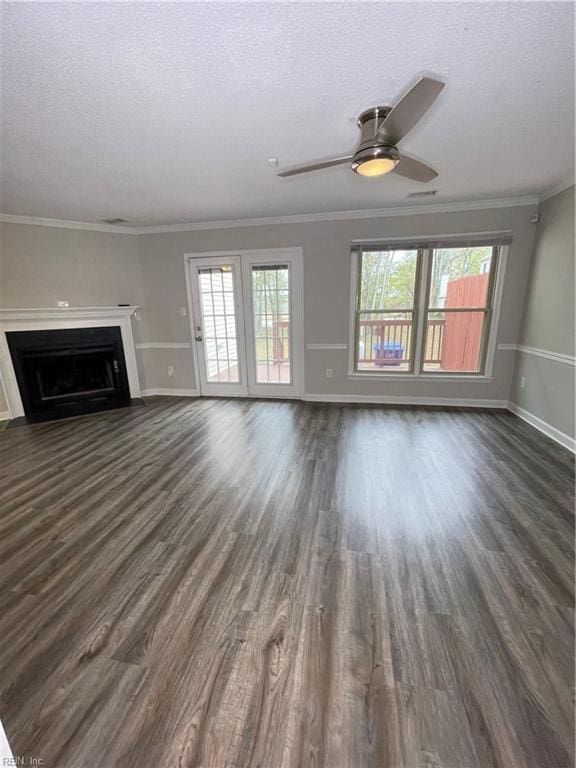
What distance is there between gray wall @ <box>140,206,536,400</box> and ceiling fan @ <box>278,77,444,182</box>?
2.08 m

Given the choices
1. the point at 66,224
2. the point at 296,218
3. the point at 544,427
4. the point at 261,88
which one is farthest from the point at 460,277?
the point at 66,224

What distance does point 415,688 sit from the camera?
1.15 m

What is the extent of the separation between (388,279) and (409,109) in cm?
278

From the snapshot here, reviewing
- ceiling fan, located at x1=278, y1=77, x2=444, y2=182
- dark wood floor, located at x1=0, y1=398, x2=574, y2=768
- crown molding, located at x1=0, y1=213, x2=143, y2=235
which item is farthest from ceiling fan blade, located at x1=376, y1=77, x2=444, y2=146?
crown molding, located at x1=0, y1=213, x2=143, y2=235

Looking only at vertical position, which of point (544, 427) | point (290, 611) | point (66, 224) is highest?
point (66, 224)

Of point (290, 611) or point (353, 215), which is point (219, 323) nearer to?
point (353, 215)

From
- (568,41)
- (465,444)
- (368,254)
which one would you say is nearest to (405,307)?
(368,254)

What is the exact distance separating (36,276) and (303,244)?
3.48 metres

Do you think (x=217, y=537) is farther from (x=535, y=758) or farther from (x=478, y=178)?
(x=478, y=178)

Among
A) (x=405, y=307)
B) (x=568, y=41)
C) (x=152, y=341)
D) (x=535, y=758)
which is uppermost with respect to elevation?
(x=568, y=41)

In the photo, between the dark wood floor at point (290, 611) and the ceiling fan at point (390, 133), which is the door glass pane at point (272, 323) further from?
the ceiling fan at point (390, 133)

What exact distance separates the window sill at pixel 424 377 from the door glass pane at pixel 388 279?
92cm

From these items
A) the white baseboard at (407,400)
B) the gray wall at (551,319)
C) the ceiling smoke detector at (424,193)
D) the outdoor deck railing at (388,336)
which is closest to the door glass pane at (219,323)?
the outdoor deck railing at (388,336)

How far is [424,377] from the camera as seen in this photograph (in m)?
4.24
